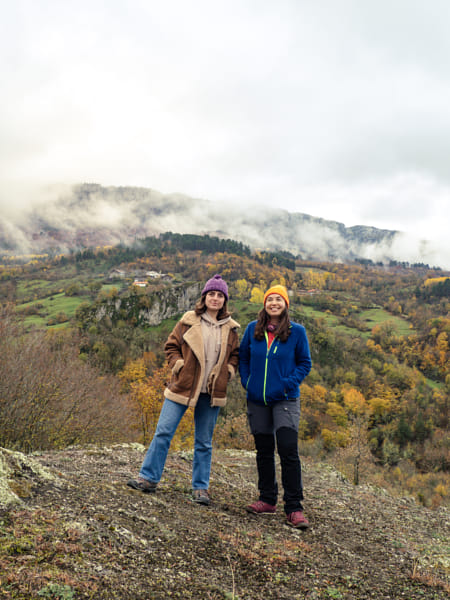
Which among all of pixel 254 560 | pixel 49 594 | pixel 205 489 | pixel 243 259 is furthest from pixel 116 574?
pixel 243 259

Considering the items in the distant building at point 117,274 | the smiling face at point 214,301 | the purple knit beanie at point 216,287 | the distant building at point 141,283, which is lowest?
the smiling face at point 214,301

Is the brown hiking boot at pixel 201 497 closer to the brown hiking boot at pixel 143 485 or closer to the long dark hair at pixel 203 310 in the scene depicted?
the brown hiking boot at pixel 143 485

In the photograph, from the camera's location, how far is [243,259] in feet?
585

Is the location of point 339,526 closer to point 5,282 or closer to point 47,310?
point 47,310

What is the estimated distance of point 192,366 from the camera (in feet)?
16.2

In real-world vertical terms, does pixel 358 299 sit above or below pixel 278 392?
above

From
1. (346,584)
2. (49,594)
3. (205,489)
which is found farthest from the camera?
(205,489)

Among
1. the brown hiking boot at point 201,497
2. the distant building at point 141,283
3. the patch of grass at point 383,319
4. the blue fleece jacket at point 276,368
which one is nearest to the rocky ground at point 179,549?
the brown hiking boot at point 201,497

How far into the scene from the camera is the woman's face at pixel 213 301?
513cm

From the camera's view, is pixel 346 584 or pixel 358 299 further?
pixel 358 299

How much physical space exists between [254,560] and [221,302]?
320cm

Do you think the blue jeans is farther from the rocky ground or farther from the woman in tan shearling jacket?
the rocky ground

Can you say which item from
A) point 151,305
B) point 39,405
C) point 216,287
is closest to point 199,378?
point 216,287

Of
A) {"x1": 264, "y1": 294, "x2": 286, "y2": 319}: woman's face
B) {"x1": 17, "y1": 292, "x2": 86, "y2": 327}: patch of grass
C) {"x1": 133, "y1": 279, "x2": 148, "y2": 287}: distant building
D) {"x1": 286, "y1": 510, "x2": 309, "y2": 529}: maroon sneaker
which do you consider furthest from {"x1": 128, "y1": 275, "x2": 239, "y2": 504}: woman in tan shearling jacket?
{"x1": 133, "y1": 279, "x2": 148, "y2": 287}: distant building
